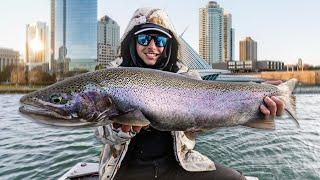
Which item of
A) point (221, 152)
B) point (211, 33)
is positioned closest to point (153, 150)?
point (221, 152)

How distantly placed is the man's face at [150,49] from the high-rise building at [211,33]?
14300cm

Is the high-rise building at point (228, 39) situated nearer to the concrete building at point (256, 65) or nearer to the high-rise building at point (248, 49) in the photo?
the high-rise building at point (248, 49)

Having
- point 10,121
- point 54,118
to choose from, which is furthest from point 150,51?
point 10,121

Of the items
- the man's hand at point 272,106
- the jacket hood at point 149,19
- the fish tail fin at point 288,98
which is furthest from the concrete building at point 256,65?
the man's hand at point 272,106

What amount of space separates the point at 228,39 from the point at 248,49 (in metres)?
22.1

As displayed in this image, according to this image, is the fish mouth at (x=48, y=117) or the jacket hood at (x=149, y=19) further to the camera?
the jacket hood at (x=149, y=19)

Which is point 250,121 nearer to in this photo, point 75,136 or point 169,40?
point 169,40

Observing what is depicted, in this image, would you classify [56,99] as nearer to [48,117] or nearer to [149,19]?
[48,117]

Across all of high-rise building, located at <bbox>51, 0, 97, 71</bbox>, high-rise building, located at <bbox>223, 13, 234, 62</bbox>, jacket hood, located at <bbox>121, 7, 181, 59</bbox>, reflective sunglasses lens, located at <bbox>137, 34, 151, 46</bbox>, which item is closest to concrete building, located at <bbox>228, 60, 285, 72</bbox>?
high-rise building, located at <bbox>223, 13, 234, 62</bbox>

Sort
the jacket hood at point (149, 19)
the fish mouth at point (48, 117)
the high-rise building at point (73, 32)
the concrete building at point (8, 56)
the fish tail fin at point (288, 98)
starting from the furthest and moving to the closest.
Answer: the high-rise building at point (73, 32)
the concrete building at point (8, 56)
the jacket hood at point (149, 19)
the fish tail fin at point (288, 98)
the fish mouth at point (48, 117)

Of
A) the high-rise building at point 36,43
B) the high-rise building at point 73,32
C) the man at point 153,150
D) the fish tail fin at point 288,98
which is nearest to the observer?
the fish tail fin at point 288,98

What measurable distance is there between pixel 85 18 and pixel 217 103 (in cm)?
15614

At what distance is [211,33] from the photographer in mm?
150750

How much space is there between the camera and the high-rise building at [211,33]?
14550cm
